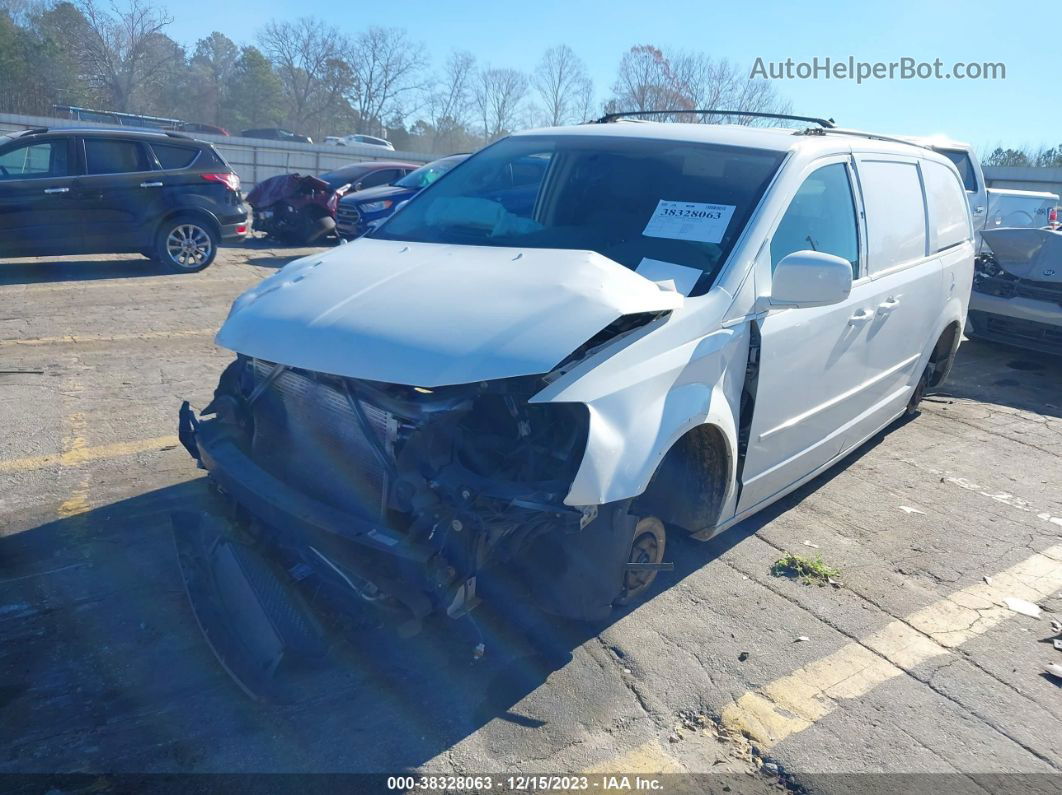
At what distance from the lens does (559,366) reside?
2.90m

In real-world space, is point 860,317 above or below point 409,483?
above

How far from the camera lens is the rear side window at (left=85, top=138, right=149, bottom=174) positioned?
34.2 feet

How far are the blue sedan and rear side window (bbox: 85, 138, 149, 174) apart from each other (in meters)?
3.51

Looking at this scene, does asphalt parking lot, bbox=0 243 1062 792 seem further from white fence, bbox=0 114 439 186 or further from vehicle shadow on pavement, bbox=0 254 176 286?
white fence, bbox=0 114 439 186

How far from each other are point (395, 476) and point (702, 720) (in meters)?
1.42

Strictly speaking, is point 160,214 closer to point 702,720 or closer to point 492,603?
point 492,603

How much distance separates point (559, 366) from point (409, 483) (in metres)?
0.65

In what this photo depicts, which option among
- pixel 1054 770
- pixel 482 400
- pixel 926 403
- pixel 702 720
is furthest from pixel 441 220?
pixel 926 403

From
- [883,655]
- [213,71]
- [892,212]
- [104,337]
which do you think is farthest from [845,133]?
[213,71]

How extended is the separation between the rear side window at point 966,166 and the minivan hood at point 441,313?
11.2 m

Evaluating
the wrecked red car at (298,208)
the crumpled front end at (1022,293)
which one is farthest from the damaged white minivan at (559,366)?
the wrecked red car at (298,208)

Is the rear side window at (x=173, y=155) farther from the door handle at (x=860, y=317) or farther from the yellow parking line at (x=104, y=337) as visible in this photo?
the door handle at (x=860, y=317)

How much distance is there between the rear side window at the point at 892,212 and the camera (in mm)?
4586

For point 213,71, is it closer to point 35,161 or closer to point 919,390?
point 35,161
